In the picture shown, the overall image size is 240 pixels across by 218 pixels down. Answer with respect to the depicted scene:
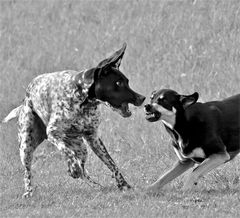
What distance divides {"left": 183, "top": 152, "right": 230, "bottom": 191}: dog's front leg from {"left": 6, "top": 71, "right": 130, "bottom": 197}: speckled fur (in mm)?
838

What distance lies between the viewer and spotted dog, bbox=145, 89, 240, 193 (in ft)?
31.2

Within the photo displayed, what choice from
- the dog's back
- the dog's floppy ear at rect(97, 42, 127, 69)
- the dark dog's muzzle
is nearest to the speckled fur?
the dog's floppy ear at rect(97, 42, 127, 69)

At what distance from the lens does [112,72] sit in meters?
9.59

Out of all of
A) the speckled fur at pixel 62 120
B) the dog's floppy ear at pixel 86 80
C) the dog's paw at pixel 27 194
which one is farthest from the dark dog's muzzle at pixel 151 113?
the dog's paw at pixel 27 194

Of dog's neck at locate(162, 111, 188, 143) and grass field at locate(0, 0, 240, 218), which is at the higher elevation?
dog's neck at locate(162, 111, 188, 143)

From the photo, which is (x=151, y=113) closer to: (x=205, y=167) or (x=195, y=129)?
(x=195, y=129)

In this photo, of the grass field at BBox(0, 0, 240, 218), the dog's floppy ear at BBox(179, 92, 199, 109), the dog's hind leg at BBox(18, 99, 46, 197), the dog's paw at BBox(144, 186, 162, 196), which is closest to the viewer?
the grass field at BBox(0, 0, 240, 218)

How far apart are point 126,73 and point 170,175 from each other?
6.29 meters

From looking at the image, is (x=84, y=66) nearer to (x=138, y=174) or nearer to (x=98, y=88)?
(x=138, y=174)

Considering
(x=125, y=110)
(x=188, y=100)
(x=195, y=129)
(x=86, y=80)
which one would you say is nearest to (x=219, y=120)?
(x=195, y=129)

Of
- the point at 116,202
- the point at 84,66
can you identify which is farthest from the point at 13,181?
the point at 84,66

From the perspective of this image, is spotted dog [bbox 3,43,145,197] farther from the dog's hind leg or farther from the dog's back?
the dog's back

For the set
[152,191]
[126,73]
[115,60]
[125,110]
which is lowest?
[126,73]

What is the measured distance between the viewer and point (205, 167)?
30.8ft
